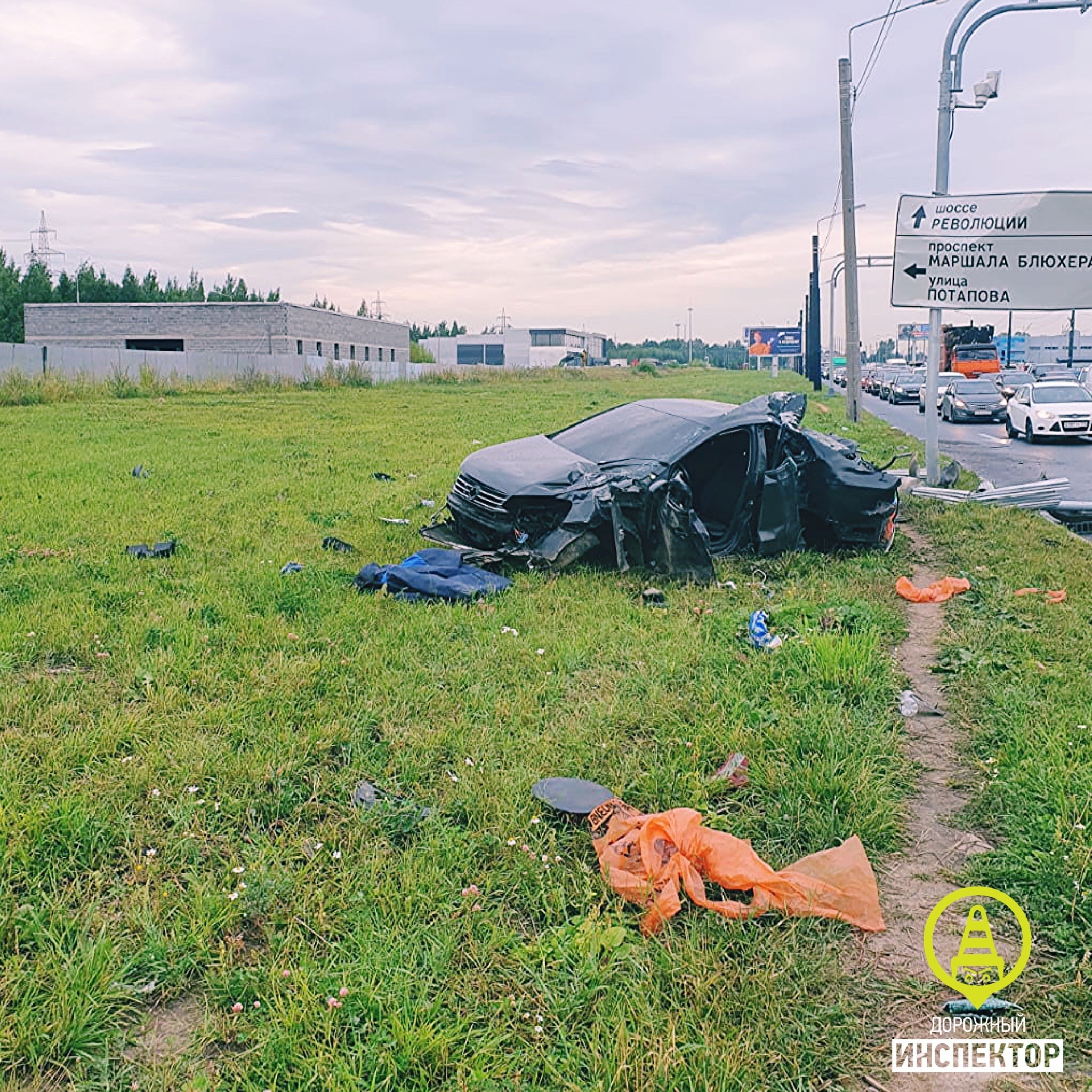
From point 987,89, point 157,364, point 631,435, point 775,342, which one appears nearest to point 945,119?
point 987,89

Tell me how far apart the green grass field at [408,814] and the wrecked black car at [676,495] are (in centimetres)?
36

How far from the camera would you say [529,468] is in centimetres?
830

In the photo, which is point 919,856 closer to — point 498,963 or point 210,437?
point 498,963

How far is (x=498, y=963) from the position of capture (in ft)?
9.50

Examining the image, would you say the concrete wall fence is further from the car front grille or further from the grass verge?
the grass verge

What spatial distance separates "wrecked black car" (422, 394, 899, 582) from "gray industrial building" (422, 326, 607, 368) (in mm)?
117711

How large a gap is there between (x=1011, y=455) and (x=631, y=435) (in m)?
13.8

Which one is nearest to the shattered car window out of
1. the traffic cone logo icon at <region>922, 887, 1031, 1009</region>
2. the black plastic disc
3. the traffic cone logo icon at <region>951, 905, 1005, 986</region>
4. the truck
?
the black plastic disc

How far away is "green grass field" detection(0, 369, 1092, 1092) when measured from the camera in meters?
2.58

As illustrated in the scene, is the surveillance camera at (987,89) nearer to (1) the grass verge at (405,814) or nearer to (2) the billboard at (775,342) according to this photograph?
(1) the grass verge at (405,814)

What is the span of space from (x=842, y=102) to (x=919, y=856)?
24525mm

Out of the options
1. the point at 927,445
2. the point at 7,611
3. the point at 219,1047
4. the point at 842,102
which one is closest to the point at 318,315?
the point at 842,102

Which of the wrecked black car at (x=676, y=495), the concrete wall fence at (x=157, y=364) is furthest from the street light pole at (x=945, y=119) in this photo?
the concrete wall fence at (x=157, y=364)

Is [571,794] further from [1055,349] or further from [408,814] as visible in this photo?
[1055,349]
